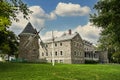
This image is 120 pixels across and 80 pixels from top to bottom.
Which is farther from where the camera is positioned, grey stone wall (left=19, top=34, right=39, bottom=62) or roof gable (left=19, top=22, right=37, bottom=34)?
roof gable (left=19, top=22, right=37, bottom=34)

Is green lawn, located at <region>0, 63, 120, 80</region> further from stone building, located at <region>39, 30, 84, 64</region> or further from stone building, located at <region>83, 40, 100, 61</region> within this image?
stone building, located at <region>83, 40, 100, 61</region>

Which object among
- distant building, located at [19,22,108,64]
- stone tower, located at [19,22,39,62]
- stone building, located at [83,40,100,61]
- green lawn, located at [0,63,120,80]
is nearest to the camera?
green lawn, located at [0,63,120,80]

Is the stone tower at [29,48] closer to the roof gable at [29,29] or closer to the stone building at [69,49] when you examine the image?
the roof gable at [29,29]

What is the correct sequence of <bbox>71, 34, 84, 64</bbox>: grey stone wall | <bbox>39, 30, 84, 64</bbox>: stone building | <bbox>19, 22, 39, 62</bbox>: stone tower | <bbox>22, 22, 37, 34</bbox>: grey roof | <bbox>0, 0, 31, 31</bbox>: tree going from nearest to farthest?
<bbox>0, 0, 31, 31</bbox>: tree, <bbox>19, 22, 39, 62</bbox>: stone tower, <bbox>22, 22, 37, 34</bbox>: grey roof, <bbox>39, 30, 84, 64</bbox>: stone building, <bbox>71, 34, 84, 64</bbox>: grey stone wall

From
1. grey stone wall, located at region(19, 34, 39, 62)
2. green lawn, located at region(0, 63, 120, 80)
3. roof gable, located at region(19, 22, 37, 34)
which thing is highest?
roof gable, located at region(19, 22, 37, 34)

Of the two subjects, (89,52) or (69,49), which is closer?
(69,49)

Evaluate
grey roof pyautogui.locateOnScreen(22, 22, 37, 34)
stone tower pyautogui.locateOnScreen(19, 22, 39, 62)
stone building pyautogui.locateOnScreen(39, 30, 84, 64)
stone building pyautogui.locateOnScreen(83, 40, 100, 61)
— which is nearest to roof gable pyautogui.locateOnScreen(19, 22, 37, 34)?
grey roof pyautogui.locateOnScreen(22, 22, 37, 34)

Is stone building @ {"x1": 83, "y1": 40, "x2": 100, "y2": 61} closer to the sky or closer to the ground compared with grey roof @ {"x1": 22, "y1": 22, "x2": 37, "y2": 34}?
closer to the ground

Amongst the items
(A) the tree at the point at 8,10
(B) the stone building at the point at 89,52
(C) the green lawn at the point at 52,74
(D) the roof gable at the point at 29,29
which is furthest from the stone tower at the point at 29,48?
(A) the tree at the point at 8,10

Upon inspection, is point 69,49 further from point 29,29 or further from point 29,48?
point 29,48

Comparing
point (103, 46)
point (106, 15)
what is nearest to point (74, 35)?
point (103, 46)

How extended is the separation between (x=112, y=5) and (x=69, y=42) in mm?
55775

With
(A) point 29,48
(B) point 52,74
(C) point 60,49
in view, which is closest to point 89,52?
(C) point 60,49

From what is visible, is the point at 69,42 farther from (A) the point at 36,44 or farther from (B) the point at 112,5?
(B) the point at 112,5
